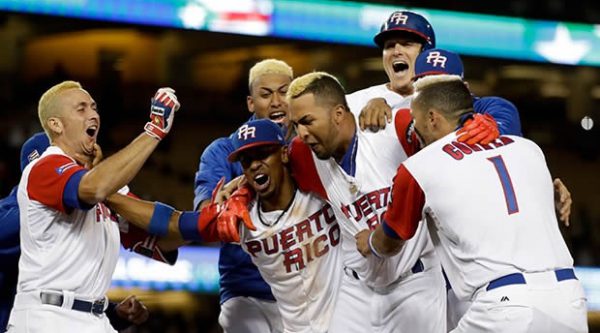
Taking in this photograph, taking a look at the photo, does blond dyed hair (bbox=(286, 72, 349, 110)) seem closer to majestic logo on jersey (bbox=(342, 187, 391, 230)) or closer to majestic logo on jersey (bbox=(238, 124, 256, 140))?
majestic logo on jersey (bbox=(238, 124, 256, 140))

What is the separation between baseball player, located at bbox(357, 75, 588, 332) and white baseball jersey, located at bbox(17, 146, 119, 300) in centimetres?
126

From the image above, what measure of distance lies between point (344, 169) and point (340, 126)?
7.3 inches

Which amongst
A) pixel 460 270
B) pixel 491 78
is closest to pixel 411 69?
pixel 460 270

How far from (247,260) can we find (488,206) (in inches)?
77.4

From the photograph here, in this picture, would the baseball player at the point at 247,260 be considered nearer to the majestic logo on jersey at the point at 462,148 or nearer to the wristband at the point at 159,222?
the wristband at the point at 159,222

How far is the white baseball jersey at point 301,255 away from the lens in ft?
16.9

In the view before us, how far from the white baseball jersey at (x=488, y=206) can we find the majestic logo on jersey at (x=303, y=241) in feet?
2.85

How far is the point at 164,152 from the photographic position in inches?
456

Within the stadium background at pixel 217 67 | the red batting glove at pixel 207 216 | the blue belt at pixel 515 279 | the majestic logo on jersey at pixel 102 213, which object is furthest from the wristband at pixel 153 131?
the stadium background at pixel 217 67

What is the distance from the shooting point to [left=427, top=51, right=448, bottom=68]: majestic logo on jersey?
5.22 metres

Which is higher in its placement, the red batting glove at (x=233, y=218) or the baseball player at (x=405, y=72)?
the baseball player at (x=405, y=72)

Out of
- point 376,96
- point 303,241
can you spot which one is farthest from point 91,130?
point 376,96

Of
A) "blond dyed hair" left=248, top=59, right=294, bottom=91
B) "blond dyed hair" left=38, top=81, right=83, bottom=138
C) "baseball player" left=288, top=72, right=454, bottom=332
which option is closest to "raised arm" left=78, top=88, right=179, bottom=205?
"blond dyed hair" left=38, top=81, right=83, bottom=138

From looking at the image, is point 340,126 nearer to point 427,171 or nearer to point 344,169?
point 344,169
